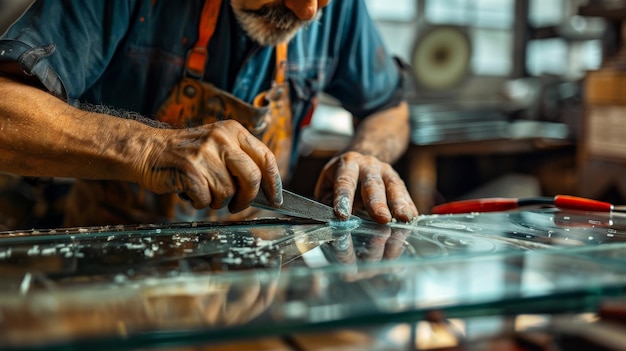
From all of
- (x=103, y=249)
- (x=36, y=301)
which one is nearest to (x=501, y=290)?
(x=36, y=301)

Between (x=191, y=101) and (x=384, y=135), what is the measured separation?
732mm

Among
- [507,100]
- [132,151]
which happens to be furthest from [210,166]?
[507,100]

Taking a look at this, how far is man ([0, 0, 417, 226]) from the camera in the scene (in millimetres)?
1267

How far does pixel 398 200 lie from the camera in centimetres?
153

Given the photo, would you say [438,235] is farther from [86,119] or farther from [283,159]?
[283,159]

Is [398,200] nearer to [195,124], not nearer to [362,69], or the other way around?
[195,124]

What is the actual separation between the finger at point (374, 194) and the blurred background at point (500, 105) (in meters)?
0.94

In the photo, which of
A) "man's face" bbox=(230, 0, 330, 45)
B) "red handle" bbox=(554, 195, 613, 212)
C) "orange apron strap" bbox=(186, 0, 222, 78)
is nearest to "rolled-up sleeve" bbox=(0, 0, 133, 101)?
"orange apron strap" bbox=(186, 0, 222, 78)

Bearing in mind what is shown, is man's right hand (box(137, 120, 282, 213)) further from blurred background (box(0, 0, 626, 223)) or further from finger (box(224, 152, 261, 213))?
blurred background (box(0, 0, 626, 223))

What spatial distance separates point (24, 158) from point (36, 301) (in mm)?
793

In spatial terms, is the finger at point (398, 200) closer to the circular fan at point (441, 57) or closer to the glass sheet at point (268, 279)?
the glass sheet at point (268, 279)

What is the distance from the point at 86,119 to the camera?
1338mm

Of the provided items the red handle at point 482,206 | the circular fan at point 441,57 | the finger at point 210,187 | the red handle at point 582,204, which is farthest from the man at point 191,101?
the circular fan at point 441,57

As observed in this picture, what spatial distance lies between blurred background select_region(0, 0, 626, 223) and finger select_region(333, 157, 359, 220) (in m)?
0.91
